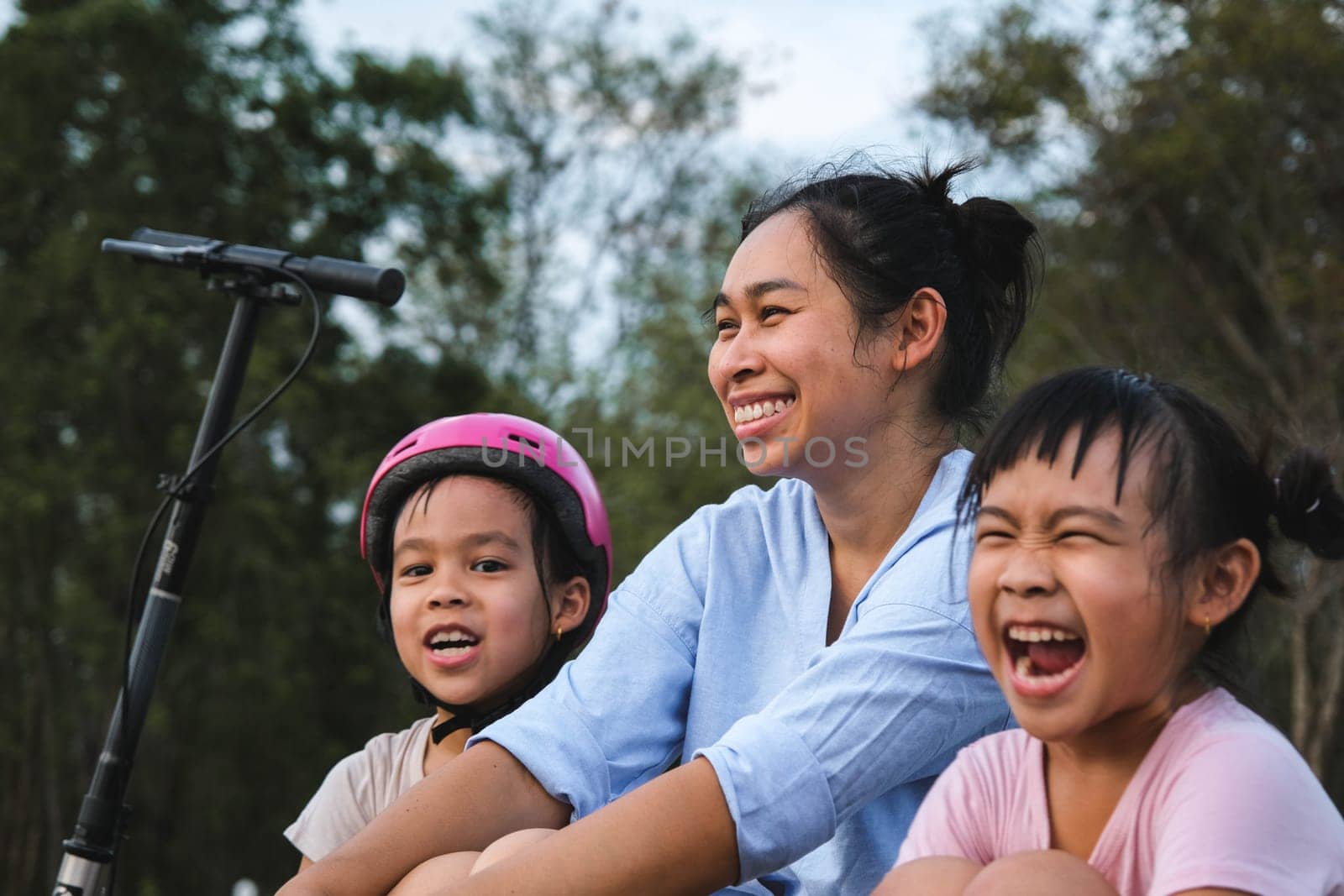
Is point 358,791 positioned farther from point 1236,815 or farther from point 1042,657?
point 1236,815

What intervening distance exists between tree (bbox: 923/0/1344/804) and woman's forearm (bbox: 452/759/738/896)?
8952 mm

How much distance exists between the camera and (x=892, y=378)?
8.28 ft

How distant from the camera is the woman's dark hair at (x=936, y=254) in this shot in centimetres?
253

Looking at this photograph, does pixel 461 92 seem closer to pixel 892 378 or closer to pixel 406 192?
pixel 406 192

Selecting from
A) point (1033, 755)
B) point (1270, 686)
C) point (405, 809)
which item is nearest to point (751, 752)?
point (1033, 755)

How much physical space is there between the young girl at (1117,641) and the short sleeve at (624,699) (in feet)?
2.25

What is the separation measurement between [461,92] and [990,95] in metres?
4.77

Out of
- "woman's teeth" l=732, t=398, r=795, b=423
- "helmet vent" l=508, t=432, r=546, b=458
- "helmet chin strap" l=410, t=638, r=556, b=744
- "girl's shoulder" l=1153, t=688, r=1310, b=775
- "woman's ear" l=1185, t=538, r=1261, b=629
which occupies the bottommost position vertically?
"girl's shoulder" l=1153, t=688, r=1310, b=775

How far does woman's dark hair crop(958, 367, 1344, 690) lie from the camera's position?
1.79 metres

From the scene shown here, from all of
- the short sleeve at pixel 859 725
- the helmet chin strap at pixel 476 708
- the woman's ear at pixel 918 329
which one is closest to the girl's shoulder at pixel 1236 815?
the short sleeve at pixel 859 725

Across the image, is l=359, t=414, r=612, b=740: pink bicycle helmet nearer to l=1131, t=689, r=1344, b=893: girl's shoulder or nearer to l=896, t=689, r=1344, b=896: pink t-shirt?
l=896, t=689, r=1344, b=896: pink t-shirt

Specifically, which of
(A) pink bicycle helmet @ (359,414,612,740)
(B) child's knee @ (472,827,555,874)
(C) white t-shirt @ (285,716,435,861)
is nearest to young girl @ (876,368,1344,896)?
(B) child's knee @ (472,827,555,874)

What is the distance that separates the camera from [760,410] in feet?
8.29

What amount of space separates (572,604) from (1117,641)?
1617 mm
